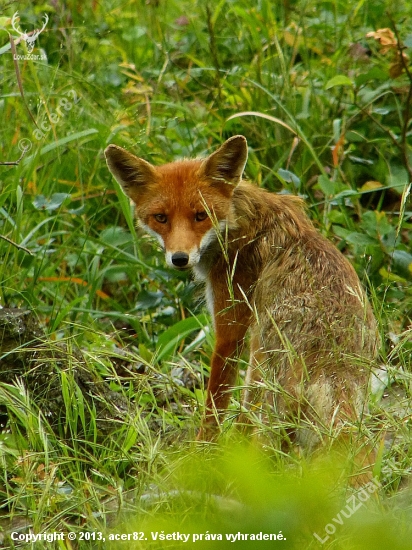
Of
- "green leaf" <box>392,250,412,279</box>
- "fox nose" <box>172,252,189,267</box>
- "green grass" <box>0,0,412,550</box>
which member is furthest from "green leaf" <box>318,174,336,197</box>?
"fox nose" <box>172,252,189,267</box>

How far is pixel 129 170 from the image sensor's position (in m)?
4.76

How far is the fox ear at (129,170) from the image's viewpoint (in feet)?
15.3

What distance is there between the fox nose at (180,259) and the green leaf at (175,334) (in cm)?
72

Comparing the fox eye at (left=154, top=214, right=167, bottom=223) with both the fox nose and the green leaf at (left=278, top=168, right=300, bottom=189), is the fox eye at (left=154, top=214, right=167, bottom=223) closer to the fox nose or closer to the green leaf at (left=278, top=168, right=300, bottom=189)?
the fox nose

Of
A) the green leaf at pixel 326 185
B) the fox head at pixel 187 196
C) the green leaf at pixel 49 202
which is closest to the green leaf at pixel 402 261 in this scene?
the green leaf at pixel 326 185

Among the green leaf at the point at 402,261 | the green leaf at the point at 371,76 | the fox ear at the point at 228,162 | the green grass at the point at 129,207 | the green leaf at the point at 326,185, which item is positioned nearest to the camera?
the green grass at the point at 129,207

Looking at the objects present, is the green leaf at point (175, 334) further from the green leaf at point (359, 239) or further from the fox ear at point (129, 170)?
the green leaf at point (359, 239)

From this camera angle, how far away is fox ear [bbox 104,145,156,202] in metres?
4.68

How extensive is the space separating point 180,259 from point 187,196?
396mm

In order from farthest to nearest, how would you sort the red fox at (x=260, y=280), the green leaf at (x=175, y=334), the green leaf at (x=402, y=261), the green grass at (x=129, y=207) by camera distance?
1. the green leaf at (x=402, y=261)
2. the green leaf at (x=175, y=334)
3. the red fox at (x=260, y=280)
4. the green grass at (x=129, y=207)

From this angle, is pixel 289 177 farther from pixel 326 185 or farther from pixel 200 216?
pixel 200 216

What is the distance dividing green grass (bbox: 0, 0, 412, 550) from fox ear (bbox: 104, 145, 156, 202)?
613 millimetres

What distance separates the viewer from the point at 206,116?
257 inches

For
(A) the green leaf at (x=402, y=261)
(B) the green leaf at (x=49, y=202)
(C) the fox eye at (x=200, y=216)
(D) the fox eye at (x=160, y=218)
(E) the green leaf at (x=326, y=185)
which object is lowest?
(A) the green leaf at (x=402, y=261)
